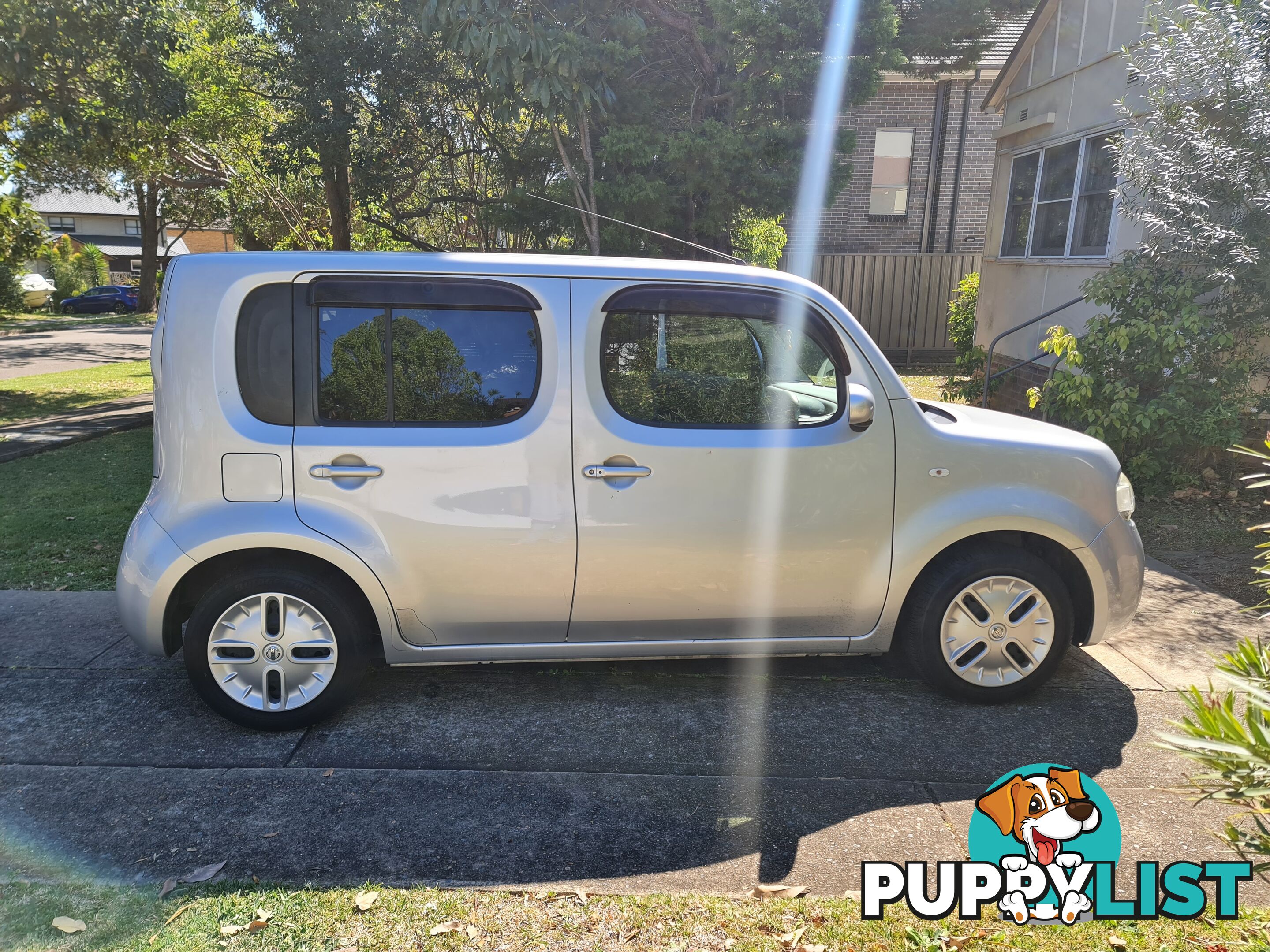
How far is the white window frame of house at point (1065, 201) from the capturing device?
32.3 ft

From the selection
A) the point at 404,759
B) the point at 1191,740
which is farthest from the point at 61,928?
the point at 1191,740

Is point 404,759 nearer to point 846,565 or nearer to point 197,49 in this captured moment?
point 846,565

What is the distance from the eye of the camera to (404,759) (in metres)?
3.74

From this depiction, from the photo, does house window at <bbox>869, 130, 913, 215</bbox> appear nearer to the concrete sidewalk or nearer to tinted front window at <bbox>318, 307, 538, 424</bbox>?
the concrete sidewalk

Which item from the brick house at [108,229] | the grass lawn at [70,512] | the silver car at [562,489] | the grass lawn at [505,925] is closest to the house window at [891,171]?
the grass lawn at [70,512]

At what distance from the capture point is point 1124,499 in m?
4.22

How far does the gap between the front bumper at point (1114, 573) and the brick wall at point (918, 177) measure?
52.1ft

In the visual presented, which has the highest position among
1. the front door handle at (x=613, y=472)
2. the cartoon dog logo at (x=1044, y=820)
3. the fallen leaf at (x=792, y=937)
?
the front door handle at (x=613, y=472)

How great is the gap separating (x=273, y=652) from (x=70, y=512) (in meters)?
4.63

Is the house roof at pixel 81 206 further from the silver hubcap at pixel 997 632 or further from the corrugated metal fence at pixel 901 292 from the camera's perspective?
the silver hubcap at pixel 997 632

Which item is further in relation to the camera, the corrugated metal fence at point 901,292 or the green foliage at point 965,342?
the corrugated metal fence at point 901,292

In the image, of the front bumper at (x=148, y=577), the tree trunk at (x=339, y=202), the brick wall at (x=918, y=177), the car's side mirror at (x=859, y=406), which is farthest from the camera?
the brick wall at (x=918, y=177)

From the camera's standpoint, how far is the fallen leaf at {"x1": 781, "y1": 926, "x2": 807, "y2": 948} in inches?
107

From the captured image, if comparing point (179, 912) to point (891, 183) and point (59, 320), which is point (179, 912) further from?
point (59, 320)
